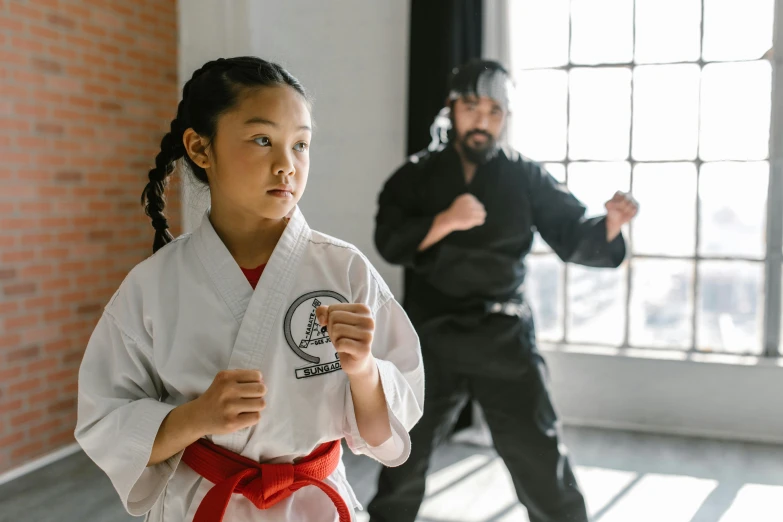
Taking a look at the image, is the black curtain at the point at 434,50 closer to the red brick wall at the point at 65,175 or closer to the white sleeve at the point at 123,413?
the red brick wall at the point at 65,175

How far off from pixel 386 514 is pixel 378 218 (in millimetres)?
667

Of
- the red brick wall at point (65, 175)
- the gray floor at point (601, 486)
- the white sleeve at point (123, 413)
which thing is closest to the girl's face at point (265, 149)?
the white sleeve at point (123, 413)

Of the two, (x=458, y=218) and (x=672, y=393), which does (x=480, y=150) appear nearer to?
(x=458, y=218)

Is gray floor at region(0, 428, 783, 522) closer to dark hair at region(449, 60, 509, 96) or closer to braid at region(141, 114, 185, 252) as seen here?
dark hair at region(449, 60, 509, 96)

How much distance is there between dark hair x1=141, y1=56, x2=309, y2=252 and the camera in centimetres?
77

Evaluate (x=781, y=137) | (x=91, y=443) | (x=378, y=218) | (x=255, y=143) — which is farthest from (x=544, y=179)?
(x=781, y=137)

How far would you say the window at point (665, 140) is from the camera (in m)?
2.55

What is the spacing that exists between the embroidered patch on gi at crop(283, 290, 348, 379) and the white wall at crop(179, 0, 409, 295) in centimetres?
22

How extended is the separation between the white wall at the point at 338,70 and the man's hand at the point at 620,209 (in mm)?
626

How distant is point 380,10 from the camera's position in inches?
98.8

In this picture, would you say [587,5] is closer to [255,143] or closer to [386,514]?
[386,514]

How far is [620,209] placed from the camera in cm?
151

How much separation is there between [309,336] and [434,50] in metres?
1.99

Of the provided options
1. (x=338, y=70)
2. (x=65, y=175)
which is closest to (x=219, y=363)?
(x=338, y=70)
